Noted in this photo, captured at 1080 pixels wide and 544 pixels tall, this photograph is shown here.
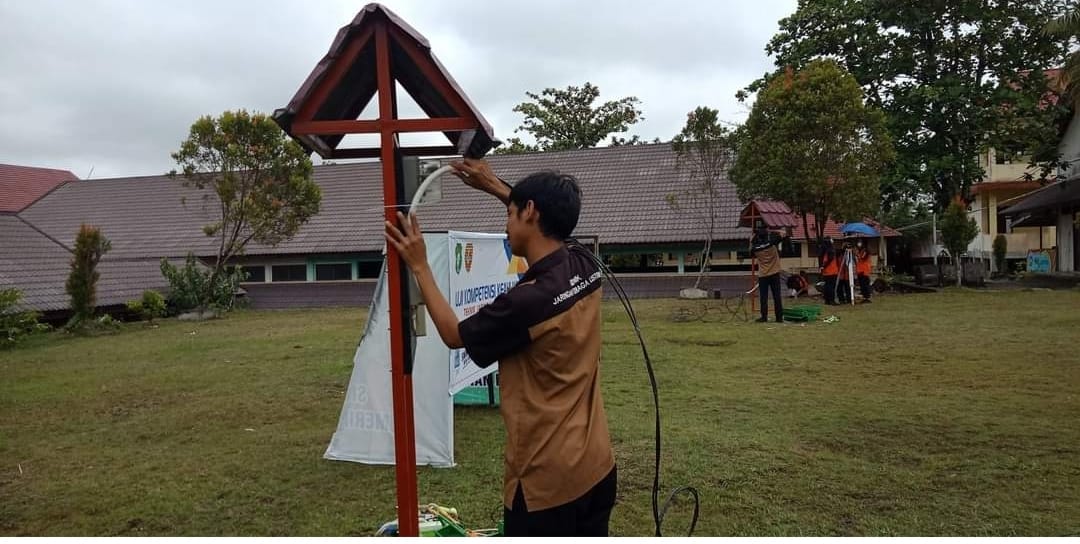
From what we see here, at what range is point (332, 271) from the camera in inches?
987

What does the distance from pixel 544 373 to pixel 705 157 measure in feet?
63.4

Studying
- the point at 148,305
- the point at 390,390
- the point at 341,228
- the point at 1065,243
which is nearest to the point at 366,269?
the point at 341,228

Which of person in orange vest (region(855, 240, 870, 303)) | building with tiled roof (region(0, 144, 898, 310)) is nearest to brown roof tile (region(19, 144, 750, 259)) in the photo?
building with tiled roof (region(0, 144, 898, 310))

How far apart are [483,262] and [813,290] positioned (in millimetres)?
15574

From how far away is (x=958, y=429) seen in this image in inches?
225

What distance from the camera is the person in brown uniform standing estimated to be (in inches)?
488

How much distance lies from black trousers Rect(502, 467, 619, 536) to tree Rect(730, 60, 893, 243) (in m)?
15.9

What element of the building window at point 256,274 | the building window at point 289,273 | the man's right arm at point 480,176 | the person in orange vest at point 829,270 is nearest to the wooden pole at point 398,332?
the man's right arm at point 480,176

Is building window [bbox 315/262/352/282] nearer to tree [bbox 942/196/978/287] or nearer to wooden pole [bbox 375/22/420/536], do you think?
tree [bbox 942/196/978/287]

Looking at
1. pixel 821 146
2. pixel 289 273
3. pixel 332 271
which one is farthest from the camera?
pixel 289 273

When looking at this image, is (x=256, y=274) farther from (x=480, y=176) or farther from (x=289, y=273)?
(x=480, y=176)

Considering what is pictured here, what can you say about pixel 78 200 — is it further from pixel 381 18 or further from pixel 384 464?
pixel 381 18

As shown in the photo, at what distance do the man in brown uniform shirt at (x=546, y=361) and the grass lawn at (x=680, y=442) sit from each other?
1860 mm

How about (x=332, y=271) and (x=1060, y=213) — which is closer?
(x=332, y=271)
